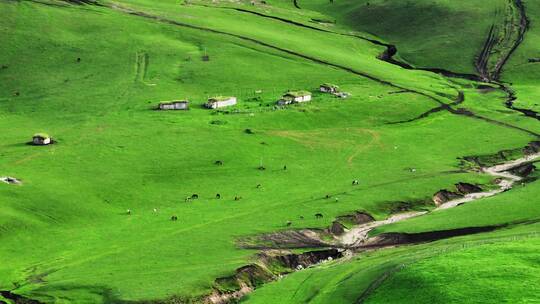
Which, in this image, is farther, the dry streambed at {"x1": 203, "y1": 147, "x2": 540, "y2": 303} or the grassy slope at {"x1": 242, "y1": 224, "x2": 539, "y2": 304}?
the dry streambed at {"x1": 203, "y1": 147, "x2": 540, "y2": 303}

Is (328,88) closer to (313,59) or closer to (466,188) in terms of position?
(313,59)

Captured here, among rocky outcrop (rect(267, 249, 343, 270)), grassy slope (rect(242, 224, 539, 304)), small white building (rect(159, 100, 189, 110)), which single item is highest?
grassy slope (rect(242, 224, 539, 304))

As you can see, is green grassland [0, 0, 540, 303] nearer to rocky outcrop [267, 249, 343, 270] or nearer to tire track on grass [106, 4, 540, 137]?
Answer: tire track on grass [106, 4, 540, 137]

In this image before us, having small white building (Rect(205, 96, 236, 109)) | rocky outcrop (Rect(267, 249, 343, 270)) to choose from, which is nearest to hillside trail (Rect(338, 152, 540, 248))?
rocky outcrop (Rect(267, 249, 343, 270))

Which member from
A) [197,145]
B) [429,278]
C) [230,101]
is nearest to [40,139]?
[197,145]

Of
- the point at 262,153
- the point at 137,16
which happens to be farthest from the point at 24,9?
the point at 262,153

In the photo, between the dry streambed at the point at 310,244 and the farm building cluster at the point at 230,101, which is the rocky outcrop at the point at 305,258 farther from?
the farm building cluster at the point at 230,101
